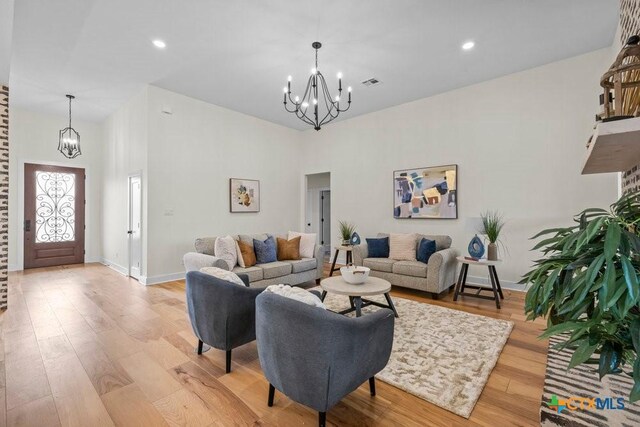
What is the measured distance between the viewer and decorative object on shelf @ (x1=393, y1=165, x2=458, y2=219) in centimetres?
504

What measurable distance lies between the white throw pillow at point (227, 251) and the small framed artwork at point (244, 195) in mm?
1924

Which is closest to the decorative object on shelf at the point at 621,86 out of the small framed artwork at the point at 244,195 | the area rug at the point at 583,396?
the area rug at the point at 583,396

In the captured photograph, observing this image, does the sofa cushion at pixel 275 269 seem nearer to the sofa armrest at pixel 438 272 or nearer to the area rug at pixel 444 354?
the area rug at pixel 444 354

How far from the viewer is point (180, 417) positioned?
1776 mm

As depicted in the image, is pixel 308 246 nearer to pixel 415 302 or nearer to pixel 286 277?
pixel 286 277

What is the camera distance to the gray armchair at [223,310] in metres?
2.19

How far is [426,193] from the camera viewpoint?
5320 millimetres

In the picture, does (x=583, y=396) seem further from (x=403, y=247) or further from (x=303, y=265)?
(x=303, y=265)

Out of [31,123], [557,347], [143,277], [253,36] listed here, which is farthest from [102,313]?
[31,123]

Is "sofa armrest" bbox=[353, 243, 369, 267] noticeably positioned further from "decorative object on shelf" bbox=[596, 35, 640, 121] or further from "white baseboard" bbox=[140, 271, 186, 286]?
"decorative object on shelf" bbox=[596, 35, 640, 121]

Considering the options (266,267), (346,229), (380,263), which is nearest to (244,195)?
(346,229)

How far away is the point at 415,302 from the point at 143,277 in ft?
14.5

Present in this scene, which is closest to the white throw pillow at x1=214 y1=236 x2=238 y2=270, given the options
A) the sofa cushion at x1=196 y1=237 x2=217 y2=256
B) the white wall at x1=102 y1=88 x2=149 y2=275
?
the sofa cushion at x1=196 y1=237 x2=217 y2=256

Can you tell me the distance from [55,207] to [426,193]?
8075mm
